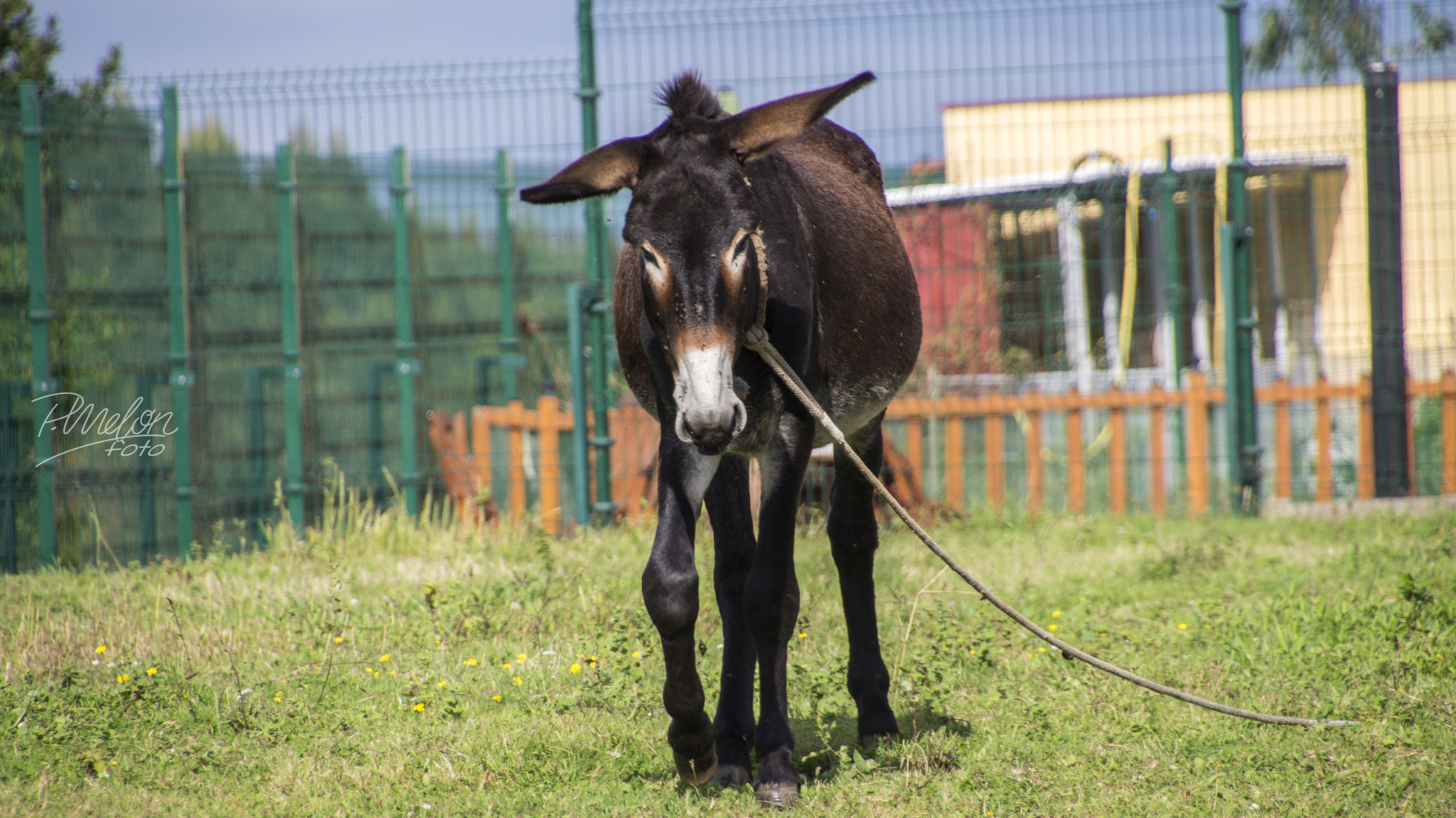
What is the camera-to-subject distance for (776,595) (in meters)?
3.20

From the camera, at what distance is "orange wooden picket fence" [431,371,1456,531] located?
27.6 feet

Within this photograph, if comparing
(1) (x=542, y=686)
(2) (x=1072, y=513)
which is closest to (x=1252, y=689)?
(1) (x=542, y=686)

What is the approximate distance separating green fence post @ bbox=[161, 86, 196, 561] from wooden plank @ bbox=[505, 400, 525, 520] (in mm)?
2211

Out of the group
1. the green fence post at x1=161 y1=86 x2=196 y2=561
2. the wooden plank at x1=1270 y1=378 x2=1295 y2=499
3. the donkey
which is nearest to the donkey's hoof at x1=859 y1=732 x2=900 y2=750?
the donkey

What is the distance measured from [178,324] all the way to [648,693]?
5458 mm

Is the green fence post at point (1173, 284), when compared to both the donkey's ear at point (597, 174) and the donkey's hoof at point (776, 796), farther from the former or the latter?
the donkey's ear at point (597, 174)

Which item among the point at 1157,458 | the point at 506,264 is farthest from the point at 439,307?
the point at 1157,458

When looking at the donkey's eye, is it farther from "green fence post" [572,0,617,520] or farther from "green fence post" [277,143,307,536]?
"green fence post" [277,143,307,536]

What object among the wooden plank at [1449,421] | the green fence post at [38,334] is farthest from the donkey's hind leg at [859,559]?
the wooden plank at [1449,421]

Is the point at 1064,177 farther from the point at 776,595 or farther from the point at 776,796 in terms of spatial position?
the point at 776,796

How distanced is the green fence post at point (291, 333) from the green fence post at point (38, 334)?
59.6 inches

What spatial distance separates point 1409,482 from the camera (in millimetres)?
8273

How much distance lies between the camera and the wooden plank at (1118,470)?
8578mm
